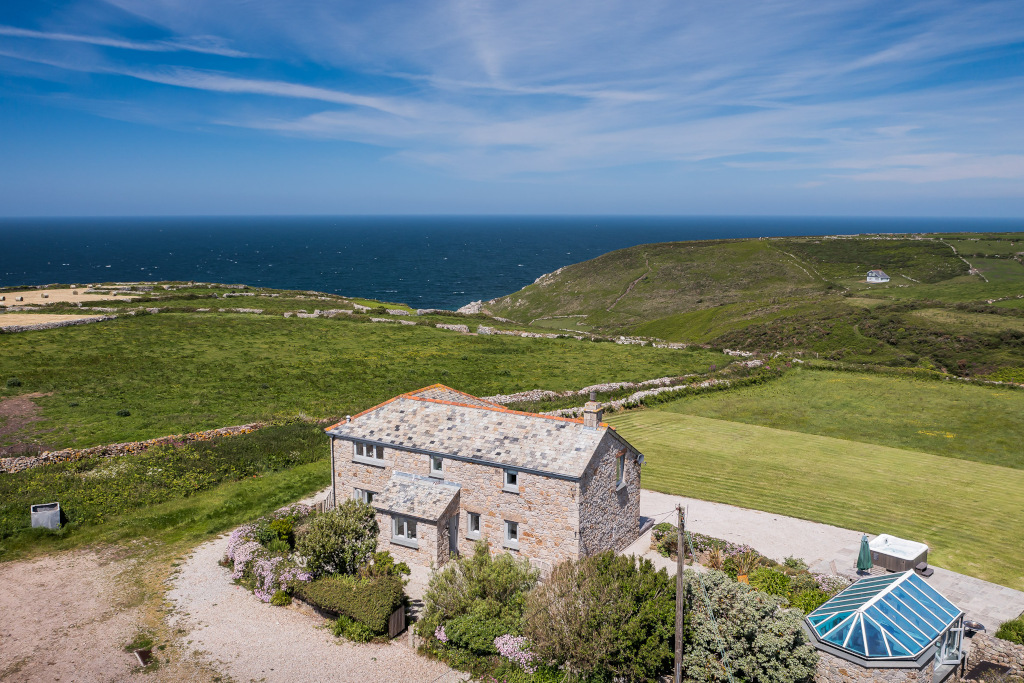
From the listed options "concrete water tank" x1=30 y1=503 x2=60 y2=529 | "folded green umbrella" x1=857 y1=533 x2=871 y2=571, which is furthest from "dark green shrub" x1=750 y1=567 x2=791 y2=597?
"concrete water tank" x1=30 y1=503 x2=60 y2=529

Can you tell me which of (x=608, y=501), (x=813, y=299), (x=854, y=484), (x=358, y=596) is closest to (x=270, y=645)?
(x=358, y=596)

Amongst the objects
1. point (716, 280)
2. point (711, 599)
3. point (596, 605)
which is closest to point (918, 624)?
point (711, 599)

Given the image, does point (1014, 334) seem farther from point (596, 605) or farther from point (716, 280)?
point (596, 605)

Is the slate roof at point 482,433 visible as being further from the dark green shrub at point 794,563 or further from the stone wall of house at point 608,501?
the dark green shrub at point 794,563

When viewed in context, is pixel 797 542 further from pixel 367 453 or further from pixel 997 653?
pixel 367 453

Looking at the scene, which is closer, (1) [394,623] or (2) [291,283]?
(1) [394,623]

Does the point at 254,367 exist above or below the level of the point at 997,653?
above
